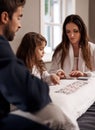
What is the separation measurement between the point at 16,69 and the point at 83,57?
1.75 m

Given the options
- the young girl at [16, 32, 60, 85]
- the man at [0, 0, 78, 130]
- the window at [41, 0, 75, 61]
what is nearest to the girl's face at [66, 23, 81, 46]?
the young girl at [16, 32, 60, 85]

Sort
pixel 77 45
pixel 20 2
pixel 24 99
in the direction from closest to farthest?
pixel 24 99 < pixel 20 2 < pixel 77 45

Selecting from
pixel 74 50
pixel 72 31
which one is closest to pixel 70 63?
pixel 74 50

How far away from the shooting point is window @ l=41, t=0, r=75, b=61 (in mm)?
3232

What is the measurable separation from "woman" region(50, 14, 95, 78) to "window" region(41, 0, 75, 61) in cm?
75

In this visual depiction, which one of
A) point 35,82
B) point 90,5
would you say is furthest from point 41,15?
point 35,82

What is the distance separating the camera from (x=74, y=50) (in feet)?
8.11

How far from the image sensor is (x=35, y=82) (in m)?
0.70

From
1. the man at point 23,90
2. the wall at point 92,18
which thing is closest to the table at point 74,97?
the man at point 23,90

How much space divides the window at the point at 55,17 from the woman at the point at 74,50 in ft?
2.46

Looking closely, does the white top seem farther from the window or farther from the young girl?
the window

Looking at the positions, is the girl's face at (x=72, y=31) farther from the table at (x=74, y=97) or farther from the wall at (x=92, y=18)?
the wall at (x=92, y=18)

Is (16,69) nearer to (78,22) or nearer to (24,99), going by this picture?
(24,99)

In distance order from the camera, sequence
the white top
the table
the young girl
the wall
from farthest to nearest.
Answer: the wall → the white top → the young girl → the table
